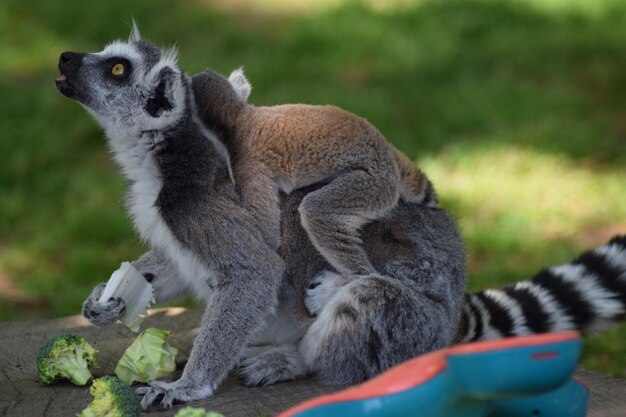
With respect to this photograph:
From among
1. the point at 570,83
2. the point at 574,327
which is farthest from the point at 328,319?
the point at 570,83

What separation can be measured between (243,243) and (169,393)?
58cm

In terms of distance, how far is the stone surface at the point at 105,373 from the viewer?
128 inches

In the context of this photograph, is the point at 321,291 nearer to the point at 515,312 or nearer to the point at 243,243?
the point at 243,243

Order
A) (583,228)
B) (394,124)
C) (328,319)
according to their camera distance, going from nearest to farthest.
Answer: (328,319)
(583,228)
(394,124)

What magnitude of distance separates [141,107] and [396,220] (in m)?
1.05

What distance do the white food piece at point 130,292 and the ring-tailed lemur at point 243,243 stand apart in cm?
4

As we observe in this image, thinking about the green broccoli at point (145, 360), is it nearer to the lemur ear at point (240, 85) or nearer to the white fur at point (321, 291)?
the white fur at point (321, 291)

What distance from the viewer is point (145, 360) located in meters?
3.45

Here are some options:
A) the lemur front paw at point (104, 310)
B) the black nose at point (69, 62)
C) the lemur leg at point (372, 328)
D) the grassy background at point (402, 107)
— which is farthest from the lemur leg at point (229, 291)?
the grassy background at point (402, 107)

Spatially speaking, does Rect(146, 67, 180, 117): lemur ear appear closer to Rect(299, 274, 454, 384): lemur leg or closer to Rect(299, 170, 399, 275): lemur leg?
Rect(299, 170, 399, 275): lemur leg

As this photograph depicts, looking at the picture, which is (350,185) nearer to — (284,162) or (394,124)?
(284,162)

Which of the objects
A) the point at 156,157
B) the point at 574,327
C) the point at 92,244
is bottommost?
the point at 574,327

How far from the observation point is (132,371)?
3.47 meters

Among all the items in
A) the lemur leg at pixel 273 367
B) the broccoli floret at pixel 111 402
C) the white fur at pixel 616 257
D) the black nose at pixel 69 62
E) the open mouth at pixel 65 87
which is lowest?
the lemur leg at pixel 273 367
